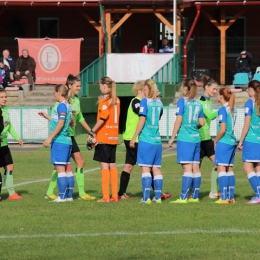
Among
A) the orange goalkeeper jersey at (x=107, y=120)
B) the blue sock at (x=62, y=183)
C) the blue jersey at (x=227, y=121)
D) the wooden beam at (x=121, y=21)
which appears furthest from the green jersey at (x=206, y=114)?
the wooden beam at (x=121, y=21)

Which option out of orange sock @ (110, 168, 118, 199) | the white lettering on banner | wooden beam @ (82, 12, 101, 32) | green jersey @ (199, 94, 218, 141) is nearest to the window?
wooden beam @ (82, 12, 101, 32)

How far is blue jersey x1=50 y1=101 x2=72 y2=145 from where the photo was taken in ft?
42.2

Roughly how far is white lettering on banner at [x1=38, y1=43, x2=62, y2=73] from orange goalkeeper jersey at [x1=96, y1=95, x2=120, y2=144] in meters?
20.0

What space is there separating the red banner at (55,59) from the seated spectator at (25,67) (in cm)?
76

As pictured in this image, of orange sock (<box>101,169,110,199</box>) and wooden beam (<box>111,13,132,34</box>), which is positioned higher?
wooden beam (<box>111,13,132,34</box>)

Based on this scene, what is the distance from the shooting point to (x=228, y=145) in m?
12.8

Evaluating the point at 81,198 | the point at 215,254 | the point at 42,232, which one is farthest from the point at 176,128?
the point at 215,254

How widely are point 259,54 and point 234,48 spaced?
1168mm

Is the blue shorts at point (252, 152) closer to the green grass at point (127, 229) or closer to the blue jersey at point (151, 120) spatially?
the green grass at point (127, 229)

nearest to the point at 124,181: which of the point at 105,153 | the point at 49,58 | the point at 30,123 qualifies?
the point at 105,153

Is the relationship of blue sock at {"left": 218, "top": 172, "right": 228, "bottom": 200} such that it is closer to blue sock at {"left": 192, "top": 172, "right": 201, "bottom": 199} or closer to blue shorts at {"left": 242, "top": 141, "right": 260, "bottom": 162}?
blue sock at {"left": 192, "top": 172, "right": 201, "bottom": 199}

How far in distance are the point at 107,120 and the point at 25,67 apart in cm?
1942

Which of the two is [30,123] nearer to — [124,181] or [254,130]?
[124,181]

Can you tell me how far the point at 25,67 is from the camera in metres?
32.0
